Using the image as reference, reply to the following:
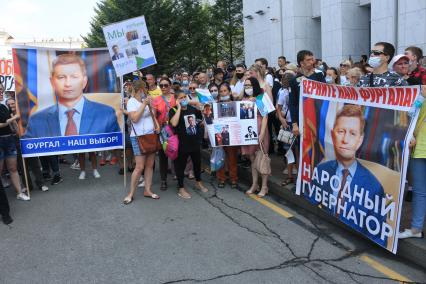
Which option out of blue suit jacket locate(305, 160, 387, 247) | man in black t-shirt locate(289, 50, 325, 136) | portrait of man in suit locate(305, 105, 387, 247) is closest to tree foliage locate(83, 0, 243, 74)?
man in black t-shirt locate(289, 50, 325, 136)

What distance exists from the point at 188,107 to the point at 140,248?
2.66 metres

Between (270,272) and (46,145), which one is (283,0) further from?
(270,272)

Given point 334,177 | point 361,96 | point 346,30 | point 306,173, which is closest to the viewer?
point 361,96

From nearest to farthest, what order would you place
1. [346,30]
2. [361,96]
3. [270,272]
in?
1. [270,272]
2. [361,96]
3. [346,30]

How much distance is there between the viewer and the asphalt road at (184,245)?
405 cm

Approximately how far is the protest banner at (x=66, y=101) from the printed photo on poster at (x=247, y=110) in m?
2.37

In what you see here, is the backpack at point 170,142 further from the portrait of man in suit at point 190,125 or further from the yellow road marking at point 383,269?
the yellow road marking at point 383,269

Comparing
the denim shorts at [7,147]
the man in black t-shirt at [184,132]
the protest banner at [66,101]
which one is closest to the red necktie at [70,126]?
the protest banner at [66,101]

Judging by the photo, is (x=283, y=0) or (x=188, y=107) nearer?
(x=188, y=107)

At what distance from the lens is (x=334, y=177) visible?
194 inches

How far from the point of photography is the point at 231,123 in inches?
271

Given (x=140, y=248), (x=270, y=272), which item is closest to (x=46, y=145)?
(x=140, y=248)

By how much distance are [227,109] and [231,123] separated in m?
0.24

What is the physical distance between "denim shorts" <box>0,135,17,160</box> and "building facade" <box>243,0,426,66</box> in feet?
38.3
